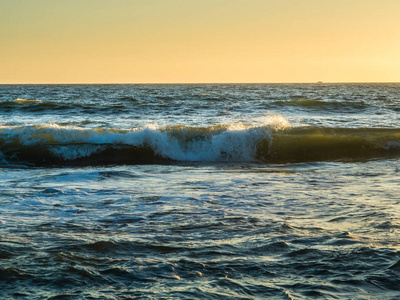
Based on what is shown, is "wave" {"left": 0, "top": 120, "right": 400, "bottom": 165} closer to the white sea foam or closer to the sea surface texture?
the white sea foam

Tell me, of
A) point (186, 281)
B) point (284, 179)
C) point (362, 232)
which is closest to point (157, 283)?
point (186, 281)

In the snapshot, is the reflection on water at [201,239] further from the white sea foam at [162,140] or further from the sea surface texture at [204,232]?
the white sea foam at [162,140]

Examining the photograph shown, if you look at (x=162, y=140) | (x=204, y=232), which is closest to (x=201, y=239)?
(x=204, y=232)

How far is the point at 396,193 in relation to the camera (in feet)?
21.7

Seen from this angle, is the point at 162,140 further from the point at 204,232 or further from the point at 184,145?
the point at 204,232

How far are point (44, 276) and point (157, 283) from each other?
0.84 meters

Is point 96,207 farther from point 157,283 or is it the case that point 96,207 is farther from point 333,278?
point 333,278

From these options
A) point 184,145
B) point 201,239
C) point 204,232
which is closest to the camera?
point 201,239

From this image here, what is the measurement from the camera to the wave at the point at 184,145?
12867 mm

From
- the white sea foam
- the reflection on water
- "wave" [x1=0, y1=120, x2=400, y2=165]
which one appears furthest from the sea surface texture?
the white sea foam

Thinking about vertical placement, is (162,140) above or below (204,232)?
above

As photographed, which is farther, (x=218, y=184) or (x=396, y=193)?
(x=218, y=184)

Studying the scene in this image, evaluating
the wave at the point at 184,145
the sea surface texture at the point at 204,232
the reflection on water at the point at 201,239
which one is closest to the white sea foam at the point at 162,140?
the wave at the point at 184,145

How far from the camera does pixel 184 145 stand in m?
13.7
